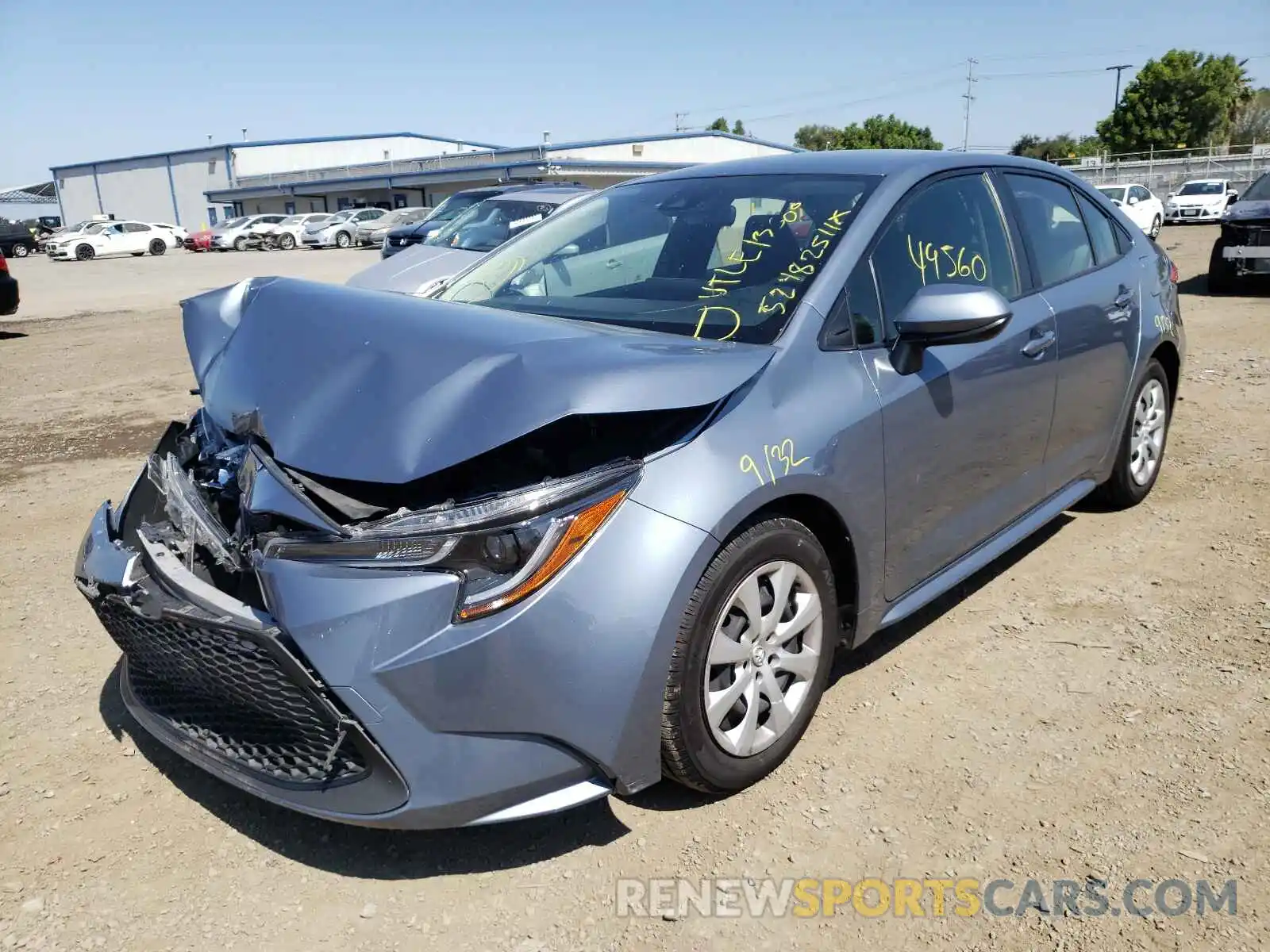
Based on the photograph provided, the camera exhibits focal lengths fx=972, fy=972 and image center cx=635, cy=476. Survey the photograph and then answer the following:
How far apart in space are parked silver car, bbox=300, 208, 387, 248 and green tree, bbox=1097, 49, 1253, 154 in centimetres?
4865

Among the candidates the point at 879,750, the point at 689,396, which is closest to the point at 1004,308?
the point at 689,396

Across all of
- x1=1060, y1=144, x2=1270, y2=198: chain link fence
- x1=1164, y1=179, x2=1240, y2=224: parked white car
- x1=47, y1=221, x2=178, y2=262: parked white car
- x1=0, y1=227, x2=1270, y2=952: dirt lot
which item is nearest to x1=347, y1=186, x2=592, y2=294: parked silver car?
x1=0, y1=227, x2=1270, y2=952: dirt lot

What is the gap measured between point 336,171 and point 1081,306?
192 ft

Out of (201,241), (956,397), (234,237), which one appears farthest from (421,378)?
(201,241)

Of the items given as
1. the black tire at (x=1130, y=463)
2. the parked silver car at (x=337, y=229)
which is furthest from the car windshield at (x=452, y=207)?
the parked silver car at (x=337, y=229)

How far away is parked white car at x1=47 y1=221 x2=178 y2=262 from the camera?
119 feet

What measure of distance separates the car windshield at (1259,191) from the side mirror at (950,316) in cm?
1181

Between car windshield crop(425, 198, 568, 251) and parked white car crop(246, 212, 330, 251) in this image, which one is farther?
parked white car crop(246, 212, 330, 251)

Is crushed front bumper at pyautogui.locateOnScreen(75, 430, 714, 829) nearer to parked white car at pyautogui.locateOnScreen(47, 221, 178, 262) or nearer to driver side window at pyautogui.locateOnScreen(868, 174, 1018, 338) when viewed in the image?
driver side window at pyautogui.locateOnScreen(868, 174, 1018, 338)

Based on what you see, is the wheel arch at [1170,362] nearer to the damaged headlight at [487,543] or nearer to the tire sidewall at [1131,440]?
the tire sidewall at [1131,440]

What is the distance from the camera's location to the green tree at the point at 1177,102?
59.4 metres

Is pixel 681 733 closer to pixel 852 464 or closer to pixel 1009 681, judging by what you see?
pixel 852 464

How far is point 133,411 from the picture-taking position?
25.7ft

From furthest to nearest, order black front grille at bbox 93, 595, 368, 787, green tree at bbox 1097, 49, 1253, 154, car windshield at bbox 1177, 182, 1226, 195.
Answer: green tree at bbox 1097, 49, 1253, 154 → car windshield at bbox 1177, 182, 1226, 195 → black front grille at bbox 93, 595, 368, 787
